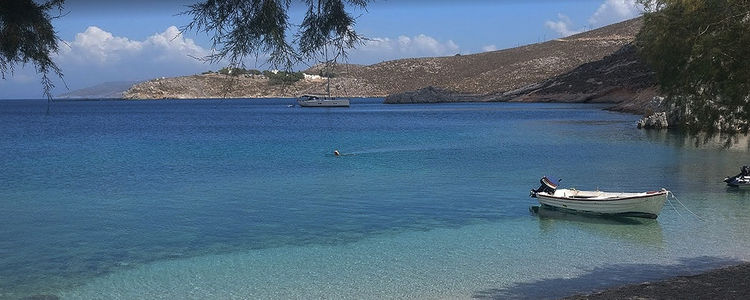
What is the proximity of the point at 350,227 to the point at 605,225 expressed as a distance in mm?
6333

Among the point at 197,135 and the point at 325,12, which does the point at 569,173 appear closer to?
the point at 325,12

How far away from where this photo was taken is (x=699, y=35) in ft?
25.7

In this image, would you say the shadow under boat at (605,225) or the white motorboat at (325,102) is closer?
the shadow under boat at (605,225)

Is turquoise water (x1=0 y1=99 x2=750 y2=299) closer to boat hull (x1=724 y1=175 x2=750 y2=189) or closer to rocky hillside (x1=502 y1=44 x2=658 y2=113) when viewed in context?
boat hull (x1=724 y1=175 x2=750 y2=189)

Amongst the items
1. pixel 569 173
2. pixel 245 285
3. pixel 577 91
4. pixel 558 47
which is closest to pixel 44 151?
pixel 569 173

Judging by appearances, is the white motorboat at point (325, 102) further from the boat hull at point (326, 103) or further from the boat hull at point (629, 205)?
the boat hull at point (629, 205)

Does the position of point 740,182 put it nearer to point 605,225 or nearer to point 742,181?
point 742,181

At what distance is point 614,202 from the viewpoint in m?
17.9

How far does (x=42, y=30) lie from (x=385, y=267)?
26.4ft

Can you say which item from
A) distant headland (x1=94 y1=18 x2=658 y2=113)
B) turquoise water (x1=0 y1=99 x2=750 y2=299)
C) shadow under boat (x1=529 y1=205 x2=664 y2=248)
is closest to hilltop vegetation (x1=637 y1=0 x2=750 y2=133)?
turquoise water (x1=0 y1=99 x2=750 y2=299)

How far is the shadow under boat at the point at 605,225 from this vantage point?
16219 mm

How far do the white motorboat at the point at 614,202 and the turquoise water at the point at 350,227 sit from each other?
0.31 meters

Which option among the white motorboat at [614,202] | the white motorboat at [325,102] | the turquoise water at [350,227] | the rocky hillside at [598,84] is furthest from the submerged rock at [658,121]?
the white motorboat at [325,102]

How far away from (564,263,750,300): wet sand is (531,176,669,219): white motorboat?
580 cm
